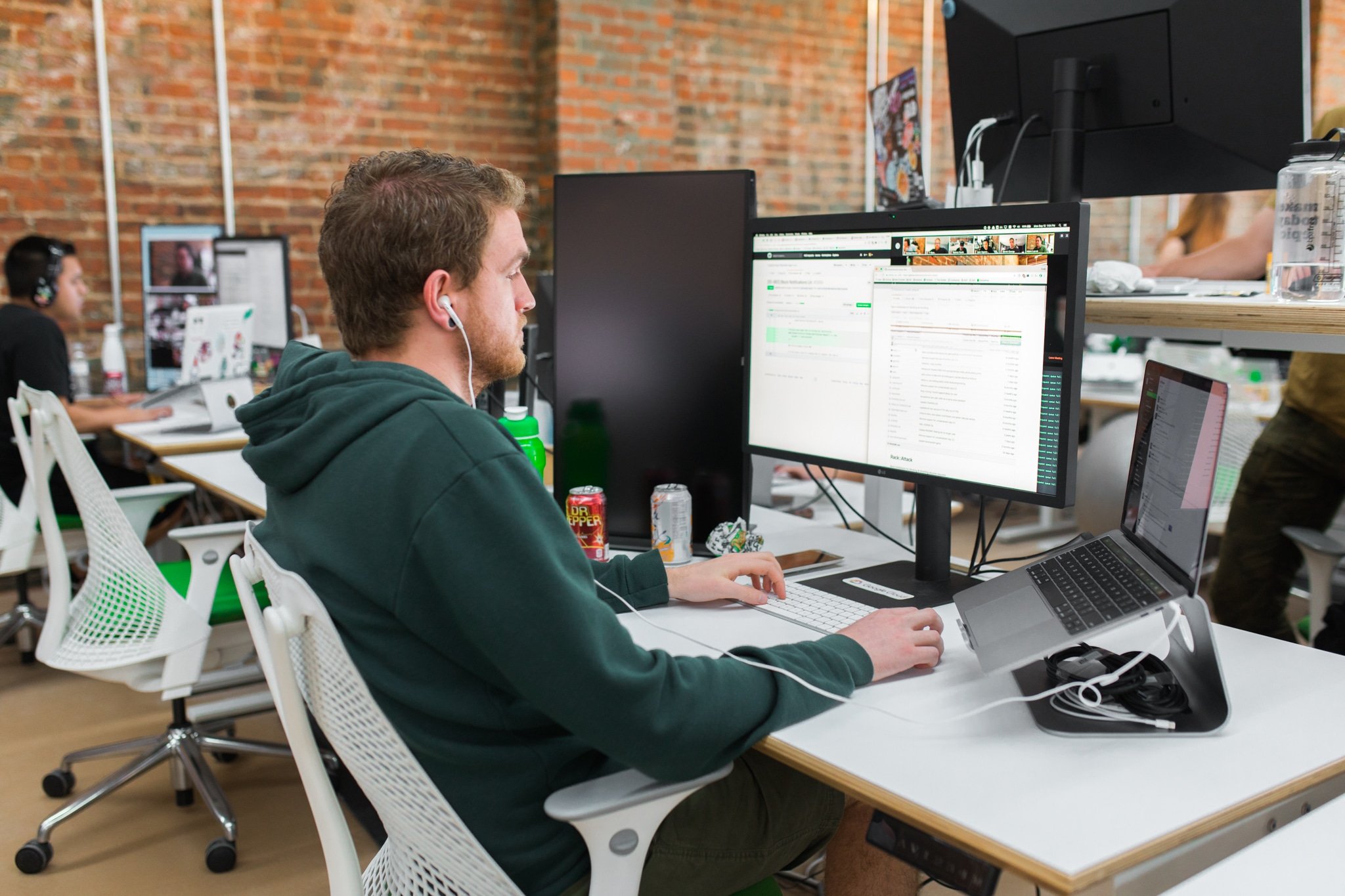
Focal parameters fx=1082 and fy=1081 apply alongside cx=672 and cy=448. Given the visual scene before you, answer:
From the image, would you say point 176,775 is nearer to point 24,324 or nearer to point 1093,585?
point 24,324

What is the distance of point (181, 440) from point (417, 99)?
243 cm

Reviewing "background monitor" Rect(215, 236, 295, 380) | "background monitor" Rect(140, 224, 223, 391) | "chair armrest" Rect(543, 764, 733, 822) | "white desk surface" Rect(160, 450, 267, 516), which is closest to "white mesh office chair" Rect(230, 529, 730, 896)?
"chair armrest" Rect(543, 764, 733, 822)

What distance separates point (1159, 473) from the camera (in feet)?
4.04

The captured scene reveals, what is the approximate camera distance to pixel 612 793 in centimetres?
107

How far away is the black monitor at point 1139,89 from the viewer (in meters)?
1.51

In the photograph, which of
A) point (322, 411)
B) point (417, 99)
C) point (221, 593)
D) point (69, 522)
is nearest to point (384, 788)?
point (322, 411)

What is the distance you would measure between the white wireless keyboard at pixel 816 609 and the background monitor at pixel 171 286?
133 inches

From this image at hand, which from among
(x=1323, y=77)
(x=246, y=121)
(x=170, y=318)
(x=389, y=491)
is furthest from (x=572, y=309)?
(x=1323, y=77)

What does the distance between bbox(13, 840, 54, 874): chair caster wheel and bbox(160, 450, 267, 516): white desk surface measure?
0.80m

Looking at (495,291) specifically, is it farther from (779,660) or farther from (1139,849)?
(1139,849)

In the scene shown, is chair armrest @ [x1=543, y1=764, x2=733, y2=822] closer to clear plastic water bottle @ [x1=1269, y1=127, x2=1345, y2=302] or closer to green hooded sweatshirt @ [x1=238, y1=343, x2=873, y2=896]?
green hooded sweatshirt @ [x1=238, y1=343, x2=873, y2=896]

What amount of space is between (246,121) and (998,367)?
4236 millimetres

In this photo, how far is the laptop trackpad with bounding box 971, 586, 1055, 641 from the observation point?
1205mm

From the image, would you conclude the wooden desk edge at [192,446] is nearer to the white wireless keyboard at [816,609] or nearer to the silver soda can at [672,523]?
the silver soda can at [672,523]
